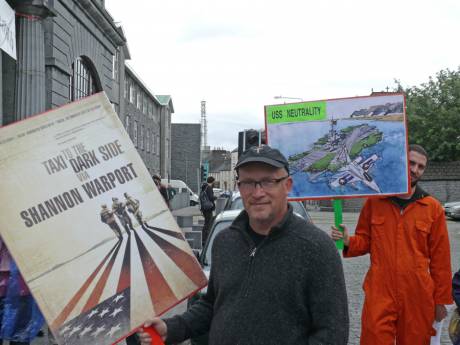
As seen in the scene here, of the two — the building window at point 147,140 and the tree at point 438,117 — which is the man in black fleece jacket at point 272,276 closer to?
the tree at point 438,117

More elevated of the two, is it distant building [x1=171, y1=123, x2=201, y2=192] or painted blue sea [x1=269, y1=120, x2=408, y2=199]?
distant building [x1=171, y1=123, x2=201, y2=192]

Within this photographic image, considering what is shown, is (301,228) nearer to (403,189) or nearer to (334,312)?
(334,312)

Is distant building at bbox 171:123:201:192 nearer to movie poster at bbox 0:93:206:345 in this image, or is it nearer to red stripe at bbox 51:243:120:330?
movie poster at bbox 0:93:206:345

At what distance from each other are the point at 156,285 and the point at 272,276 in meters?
0.48

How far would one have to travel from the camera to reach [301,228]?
7.47 ft

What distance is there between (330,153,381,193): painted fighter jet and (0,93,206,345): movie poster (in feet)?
6.34

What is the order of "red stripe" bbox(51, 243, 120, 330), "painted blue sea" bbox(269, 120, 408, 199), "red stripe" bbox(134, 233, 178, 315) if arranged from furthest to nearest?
"painted blue sea" bbox(269, 120, 408, 199)
"red stripe" bbox(134, 233, 178, 315)
"red stripe" bbox(51, 243, 120, 330)

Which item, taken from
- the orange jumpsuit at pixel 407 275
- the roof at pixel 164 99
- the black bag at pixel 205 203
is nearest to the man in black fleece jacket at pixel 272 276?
the orange jumpsuit at pixel 407 275

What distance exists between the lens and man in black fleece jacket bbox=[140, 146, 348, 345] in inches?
85.2

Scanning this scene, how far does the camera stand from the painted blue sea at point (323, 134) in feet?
13.2

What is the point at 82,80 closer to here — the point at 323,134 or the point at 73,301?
the point at 323,134

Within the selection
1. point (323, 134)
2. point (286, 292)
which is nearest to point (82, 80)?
point (323, 134)

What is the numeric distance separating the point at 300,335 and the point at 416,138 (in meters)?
39.0

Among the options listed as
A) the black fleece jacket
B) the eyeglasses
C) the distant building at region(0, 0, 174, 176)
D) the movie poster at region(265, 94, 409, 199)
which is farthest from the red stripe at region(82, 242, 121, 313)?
the distant building at region(0, 0, 174, 176)
